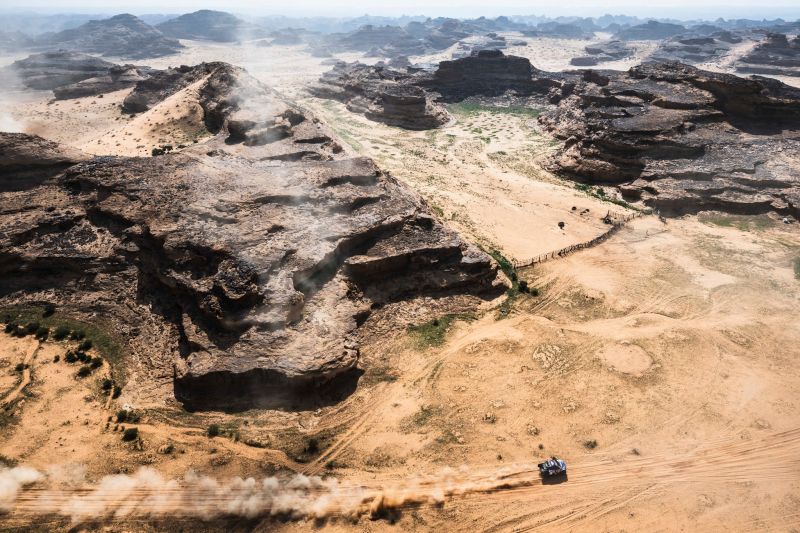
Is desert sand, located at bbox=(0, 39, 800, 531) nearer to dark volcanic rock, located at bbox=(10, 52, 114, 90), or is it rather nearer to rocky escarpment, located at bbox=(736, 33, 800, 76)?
dark volcanic rock, located at bbox=(10, 52, 114, 90)

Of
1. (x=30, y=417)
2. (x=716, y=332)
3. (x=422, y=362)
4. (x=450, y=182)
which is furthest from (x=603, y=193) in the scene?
(x=30, y=417)

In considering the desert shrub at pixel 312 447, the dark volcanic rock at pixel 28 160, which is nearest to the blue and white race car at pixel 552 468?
the desert shrub at pixel 312 447

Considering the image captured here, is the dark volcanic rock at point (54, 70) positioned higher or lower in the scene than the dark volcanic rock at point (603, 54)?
lower

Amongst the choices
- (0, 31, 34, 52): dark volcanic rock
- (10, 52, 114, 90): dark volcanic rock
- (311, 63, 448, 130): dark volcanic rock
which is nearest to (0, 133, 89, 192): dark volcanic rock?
(311, 63, 448, 130): dark volcanic rock

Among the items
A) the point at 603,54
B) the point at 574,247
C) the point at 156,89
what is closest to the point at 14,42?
the point at 156,89

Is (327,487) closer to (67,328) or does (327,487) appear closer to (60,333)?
(60,333)

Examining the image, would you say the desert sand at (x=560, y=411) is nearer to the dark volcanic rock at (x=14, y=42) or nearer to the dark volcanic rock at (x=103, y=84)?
the dark volcanic rock at (x=103, y=84)
